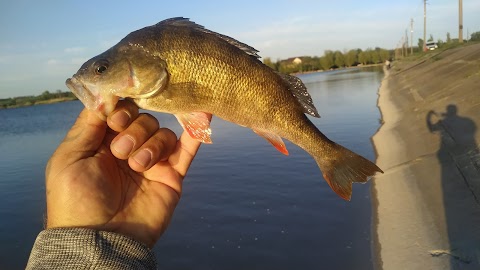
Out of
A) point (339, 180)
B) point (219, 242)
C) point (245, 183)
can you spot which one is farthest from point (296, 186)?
point (339, 180)

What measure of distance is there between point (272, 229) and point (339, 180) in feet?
20.3

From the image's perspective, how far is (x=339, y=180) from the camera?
301 cm

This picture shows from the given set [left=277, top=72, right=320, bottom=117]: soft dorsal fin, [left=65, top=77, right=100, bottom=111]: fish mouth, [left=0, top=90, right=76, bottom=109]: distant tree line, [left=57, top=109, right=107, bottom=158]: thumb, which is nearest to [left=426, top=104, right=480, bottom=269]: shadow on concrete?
[left=277, top=72, right=320, bottom=117]: soft dorsal fin

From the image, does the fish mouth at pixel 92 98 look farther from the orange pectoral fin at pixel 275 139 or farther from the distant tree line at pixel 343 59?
the distant tree line at pixel 343 59

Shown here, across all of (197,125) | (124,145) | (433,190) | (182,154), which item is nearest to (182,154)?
(182,154)

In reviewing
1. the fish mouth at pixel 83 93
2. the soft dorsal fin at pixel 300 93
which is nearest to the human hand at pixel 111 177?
the fish mouth at pixel 83 93

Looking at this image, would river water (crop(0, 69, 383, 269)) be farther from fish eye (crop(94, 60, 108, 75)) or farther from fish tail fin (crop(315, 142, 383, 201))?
fish eye (crop(94, 60, 108, 75))

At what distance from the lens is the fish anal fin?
272 centimetres

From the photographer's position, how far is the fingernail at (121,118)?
251 centimetres

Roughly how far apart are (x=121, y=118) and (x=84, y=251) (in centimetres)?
88

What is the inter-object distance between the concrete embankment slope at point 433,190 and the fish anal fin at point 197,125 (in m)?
5.00

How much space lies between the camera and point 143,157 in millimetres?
2604

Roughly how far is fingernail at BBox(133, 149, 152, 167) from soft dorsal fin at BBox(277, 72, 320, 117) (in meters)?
1.17

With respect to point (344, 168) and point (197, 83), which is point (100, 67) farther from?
point (344, 168)
